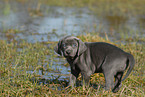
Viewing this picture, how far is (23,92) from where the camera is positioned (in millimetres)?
5156

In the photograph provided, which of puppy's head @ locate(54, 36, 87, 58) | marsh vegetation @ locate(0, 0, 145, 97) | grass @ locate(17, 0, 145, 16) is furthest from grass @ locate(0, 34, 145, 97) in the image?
grass @ locate(17, 0, 145, 16)

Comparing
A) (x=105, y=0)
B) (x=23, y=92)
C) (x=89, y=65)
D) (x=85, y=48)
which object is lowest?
(x=23, y=92)

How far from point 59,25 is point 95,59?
28.4ft

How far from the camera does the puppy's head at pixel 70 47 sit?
16.5ft

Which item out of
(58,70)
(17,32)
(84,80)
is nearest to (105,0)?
(17,32)

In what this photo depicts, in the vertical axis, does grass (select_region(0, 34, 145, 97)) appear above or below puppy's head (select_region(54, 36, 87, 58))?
below

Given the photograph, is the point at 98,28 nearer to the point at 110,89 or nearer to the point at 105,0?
the point at 110,89

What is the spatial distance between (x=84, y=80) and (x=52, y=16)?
467 inches

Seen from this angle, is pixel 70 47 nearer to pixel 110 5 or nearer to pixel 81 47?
pixel 81 47

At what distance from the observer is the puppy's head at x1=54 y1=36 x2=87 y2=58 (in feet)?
16.5

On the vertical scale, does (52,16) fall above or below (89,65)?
above

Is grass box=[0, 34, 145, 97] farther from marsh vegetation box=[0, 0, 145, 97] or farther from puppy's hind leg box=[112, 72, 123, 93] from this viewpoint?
puppy's hind leg box=[112, 72, 123, 93]

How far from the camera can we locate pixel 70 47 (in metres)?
5.04

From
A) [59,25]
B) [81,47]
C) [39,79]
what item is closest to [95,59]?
[81,47]
